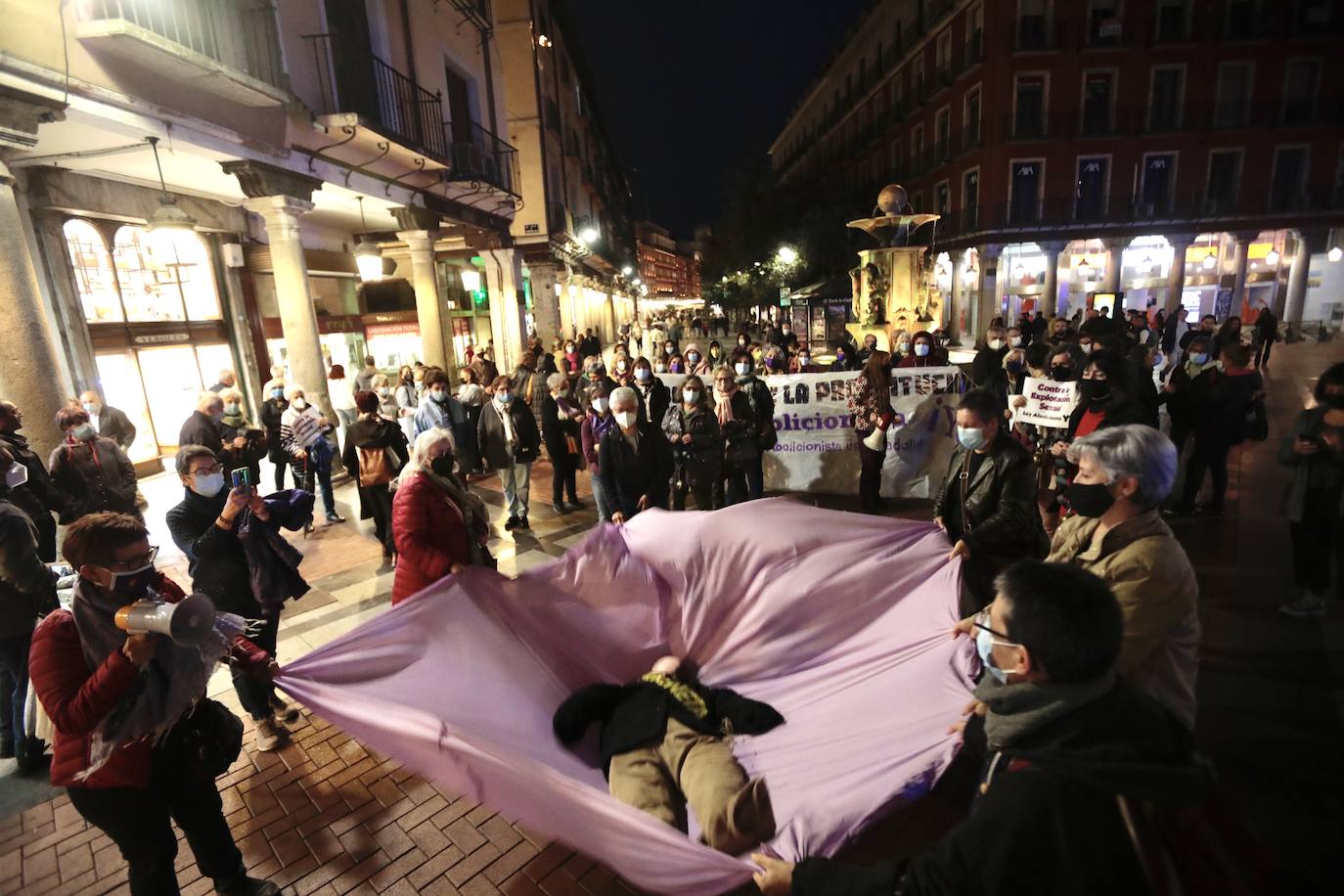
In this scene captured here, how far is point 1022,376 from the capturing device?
8.73 m

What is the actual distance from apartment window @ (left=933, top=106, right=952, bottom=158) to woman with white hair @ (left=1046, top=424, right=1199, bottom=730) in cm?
3412

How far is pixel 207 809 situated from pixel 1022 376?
31.0 feet

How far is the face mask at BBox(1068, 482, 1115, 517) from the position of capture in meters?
2.55

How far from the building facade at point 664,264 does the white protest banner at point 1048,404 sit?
3509 inches

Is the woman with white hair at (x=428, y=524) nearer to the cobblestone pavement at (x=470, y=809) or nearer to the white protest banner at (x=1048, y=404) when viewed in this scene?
the cobblestone pavement at (x=470, y=809)

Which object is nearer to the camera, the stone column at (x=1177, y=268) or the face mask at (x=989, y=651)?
the face mask at (x=989, y=651)

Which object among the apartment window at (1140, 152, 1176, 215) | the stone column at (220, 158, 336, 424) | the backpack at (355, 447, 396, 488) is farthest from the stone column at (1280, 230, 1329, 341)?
the stone column at (220, 158, 336, 424)

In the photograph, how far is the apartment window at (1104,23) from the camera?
2720cm

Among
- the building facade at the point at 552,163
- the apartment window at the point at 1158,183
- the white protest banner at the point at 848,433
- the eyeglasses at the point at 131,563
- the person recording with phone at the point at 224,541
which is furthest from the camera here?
the apartment window at the point at 1158,183

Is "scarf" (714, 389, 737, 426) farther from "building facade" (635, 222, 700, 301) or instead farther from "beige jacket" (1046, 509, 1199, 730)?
"building facade" (635, 222, 700, 301)

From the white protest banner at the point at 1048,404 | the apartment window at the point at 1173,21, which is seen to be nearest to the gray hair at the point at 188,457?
the white protest banner at the point at 1048,404

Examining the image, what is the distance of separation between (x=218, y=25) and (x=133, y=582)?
27.2 ft

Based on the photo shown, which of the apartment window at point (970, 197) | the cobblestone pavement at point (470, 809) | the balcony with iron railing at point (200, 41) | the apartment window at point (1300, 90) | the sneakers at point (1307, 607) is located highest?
the apartment window at point (1300, 90)

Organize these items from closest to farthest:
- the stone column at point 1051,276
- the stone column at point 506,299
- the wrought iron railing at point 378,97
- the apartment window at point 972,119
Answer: the wrought iron railing at point 378,97, the stone column at point 506,299, the apartment window at point 972,119, the stone column at point 1051,276
